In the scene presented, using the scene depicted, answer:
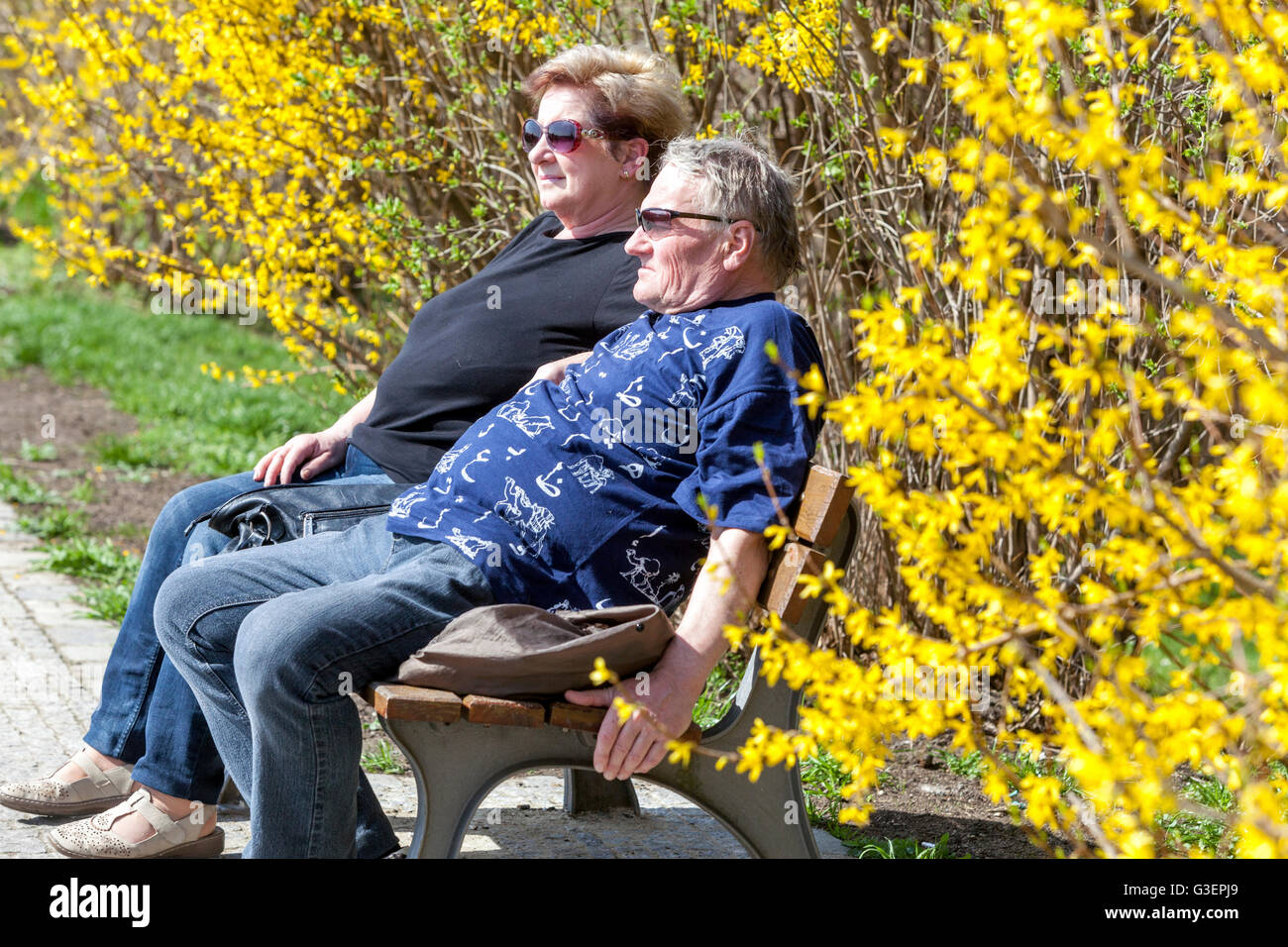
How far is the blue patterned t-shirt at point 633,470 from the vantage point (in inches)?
90.8

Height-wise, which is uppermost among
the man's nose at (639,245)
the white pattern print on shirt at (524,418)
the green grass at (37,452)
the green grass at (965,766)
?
the man's nose at (639,245)

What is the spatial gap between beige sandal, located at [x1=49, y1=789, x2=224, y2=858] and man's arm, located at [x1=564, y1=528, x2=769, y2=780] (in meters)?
0.96

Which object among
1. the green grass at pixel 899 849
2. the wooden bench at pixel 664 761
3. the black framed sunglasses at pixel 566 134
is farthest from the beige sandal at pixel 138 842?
the black framed sunglasses at pixel 566 134

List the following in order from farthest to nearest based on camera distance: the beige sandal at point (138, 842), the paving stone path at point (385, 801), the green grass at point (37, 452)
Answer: the green grass at point (37, 452), the paving stone path at point (385, 801), the beige sandal at point (138, 842)

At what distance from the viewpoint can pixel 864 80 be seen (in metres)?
3.29

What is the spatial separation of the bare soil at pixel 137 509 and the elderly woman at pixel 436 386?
792 mm

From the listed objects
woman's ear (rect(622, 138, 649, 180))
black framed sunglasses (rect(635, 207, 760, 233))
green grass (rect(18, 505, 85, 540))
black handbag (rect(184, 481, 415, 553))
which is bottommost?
green grass (rect(18, 505, 85, 540))

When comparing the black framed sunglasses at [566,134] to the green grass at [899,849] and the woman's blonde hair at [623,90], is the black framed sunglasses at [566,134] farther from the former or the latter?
the green grass at [899,849]

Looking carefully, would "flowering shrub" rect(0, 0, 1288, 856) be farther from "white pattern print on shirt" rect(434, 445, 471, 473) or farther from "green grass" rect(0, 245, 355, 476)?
"green grass" rect(0, 245, 355, 476)

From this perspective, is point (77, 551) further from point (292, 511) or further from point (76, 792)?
point (292, 511)

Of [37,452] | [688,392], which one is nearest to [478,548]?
[688,392]

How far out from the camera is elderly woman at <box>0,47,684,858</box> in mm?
2684

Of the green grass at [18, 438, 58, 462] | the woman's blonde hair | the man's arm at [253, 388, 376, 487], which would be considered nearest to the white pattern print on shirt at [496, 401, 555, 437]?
the man's arm at [253, 388, 376, 487]

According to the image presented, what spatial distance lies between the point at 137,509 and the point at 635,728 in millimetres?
4267
